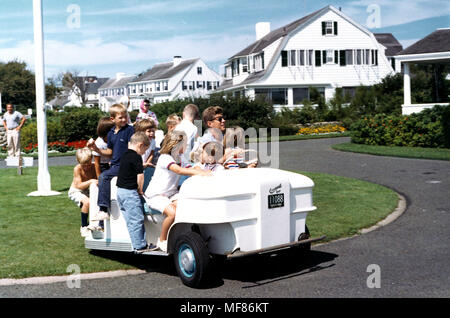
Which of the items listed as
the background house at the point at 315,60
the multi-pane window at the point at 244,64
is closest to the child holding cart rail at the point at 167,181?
the background house at the point at 315,60

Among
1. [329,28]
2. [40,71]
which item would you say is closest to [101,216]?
[40,71]

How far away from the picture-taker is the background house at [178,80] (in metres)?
86.2

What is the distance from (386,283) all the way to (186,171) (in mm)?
2449

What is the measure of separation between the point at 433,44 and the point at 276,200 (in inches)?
943

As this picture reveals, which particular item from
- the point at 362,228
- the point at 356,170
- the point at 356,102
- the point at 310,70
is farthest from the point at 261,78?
the point at 362,228

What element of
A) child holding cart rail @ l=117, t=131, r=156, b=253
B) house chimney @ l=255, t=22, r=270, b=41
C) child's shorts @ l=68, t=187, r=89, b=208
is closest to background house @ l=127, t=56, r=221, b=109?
house chimney @ l=255, t=22, r=270, b=41

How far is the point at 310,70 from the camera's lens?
5019cm

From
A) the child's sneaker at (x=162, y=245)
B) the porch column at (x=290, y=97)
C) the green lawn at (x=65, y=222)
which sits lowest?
the green lawn at (x=65, y=222)

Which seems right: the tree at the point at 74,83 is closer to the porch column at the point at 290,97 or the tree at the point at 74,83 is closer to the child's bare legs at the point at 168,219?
the porch column at the point at 290,97

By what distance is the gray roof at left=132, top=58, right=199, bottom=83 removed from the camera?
3421 inches

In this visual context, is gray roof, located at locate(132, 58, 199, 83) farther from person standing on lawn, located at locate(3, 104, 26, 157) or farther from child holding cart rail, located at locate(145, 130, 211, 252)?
child holding cart rail, located at locate(145, 130, 211, 252)

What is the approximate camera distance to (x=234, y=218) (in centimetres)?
571

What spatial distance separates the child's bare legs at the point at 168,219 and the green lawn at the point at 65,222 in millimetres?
771
